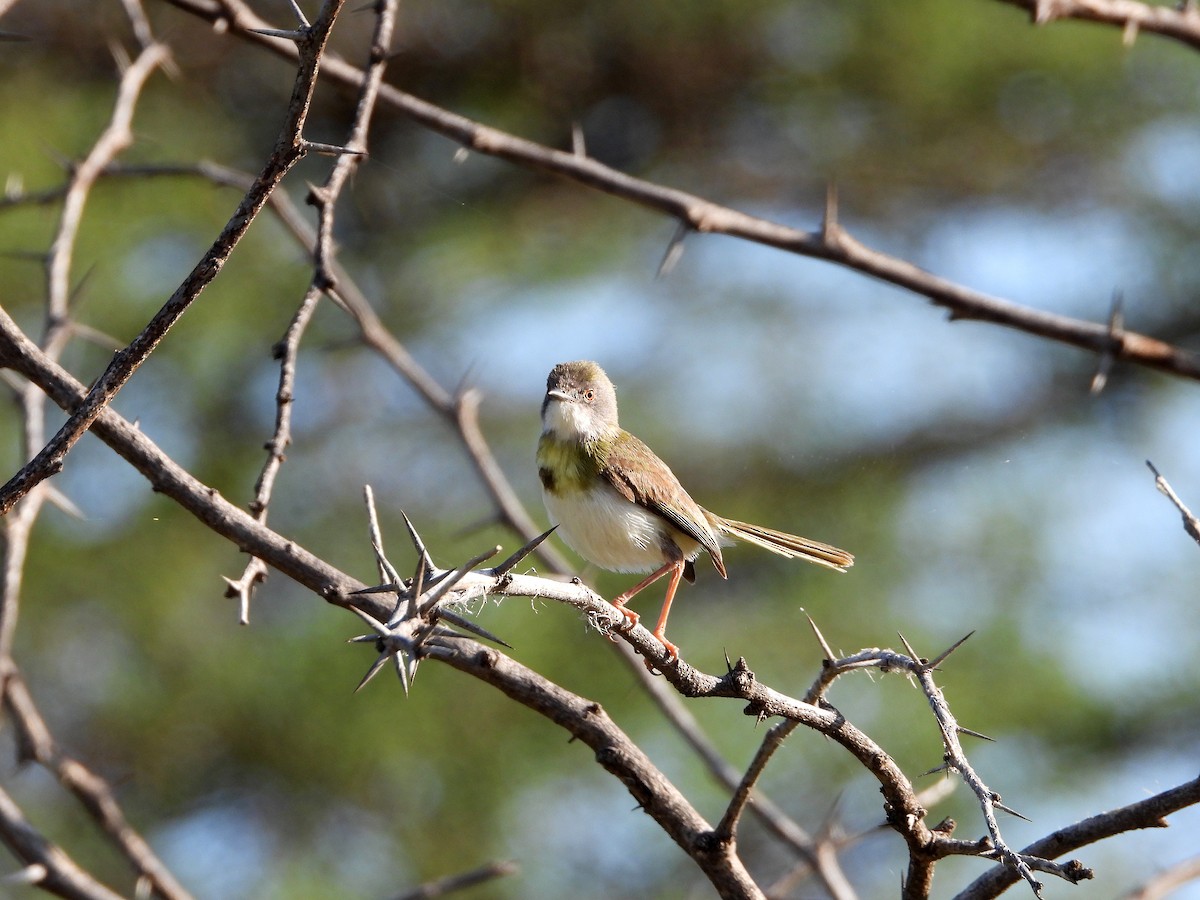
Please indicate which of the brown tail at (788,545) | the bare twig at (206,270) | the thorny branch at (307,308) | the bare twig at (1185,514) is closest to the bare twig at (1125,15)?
the brown tail at (788,545)

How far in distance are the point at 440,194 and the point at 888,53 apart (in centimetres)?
→ 265

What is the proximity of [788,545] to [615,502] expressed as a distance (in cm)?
60

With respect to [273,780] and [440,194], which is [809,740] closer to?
[273,780]

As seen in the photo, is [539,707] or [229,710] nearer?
[539,707]

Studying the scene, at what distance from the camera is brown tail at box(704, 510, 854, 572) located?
3.71 meters

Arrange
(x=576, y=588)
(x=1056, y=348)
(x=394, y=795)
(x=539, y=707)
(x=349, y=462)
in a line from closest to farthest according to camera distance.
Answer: (x=576, y=588) → (x=539, y=707) → (x=394, y=795) → (x=349, y=462) → (x=1056, y=348)

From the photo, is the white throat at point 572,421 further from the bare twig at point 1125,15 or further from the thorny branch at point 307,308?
the bare twig at point 1125,15

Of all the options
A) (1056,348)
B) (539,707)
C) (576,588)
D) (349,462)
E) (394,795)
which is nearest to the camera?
(576,588)

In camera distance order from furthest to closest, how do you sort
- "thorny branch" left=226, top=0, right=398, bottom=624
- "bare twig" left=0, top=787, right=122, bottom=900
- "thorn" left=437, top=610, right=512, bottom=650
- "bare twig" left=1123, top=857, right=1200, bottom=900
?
1. "bare twig" left=0, top=787, right=122, bottom=900
2. "bare twig" left=1123, top=857, right=1200, bottom=900
3. "thorny branch" left=226, top=0, right=398, bottom=624
4. "thorn" left=437, top=610, right=512, bottom=650

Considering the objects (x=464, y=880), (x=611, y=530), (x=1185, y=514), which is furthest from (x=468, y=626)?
(x=611, y=530)

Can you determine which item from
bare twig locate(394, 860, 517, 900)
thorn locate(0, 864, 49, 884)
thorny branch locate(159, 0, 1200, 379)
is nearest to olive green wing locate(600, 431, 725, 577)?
thorny branch locate(159, 0, 1200, 379)

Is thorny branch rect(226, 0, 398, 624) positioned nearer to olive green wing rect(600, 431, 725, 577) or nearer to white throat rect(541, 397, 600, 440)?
white throat rect(541, 397, 600, 440)

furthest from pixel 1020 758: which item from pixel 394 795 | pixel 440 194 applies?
pixel 440 194

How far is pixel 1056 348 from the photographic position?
7.59 metres
